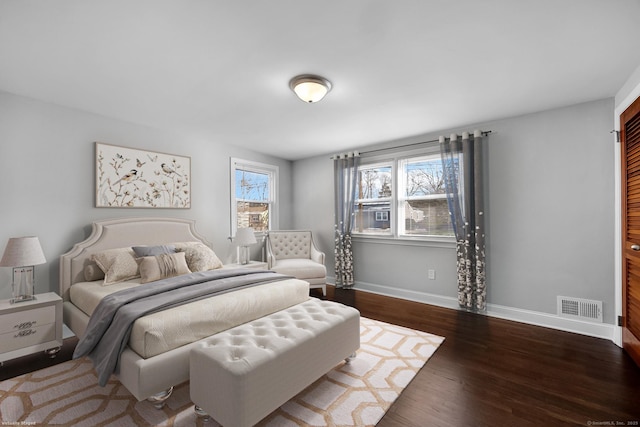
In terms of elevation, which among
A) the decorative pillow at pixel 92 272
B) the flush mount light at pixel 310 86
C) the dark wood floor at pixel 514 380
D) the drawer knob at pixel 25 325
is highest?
the flush mount light at pixel 310 86

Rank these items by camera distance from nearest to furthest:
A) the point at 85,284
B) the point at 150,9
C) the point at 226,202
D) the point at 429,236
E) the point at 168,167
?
the point at 150,9 < the point at 85,284 < the point at 168,167 < the point at 429,236 < the point at 226,202

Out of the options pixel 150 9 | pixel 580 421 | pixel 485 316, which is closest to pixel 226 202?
pixel 150 9

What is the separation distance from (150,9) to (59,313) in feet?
8.58

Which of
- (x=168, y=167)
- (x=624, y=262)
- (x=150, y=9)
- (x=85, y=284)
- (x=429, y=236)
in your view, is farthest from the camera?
(x=429, y=236)

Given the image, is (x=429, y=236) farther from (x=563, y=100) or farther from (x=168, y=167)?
(x=168, y=167)

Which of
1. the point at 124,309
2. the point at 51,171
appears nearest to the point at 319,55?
the point at 124,309

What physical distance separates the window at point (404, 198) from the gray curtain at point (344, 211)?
166 millimetres

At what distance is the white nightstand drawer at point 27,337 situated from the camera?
226cm

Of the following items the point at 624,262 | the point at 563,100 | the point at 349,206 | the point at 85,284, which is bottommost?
the point at 85,284

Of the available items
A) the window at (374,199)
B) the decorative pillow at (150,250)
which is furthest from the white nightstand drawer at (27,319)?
the window at (374,199)

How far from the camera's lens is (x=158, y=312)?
1960 mm

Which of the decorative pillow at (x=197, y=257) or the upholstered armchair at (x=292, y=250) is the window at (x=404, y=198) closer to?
the upholstered armchair at (x=292, y=250)

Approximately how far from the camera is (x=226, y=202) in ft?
14.7

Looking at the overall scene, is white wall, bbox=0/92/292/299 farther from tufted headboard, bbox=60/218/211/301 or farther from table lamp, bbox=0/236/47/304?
table lamp, bbox=0/236/47/304
